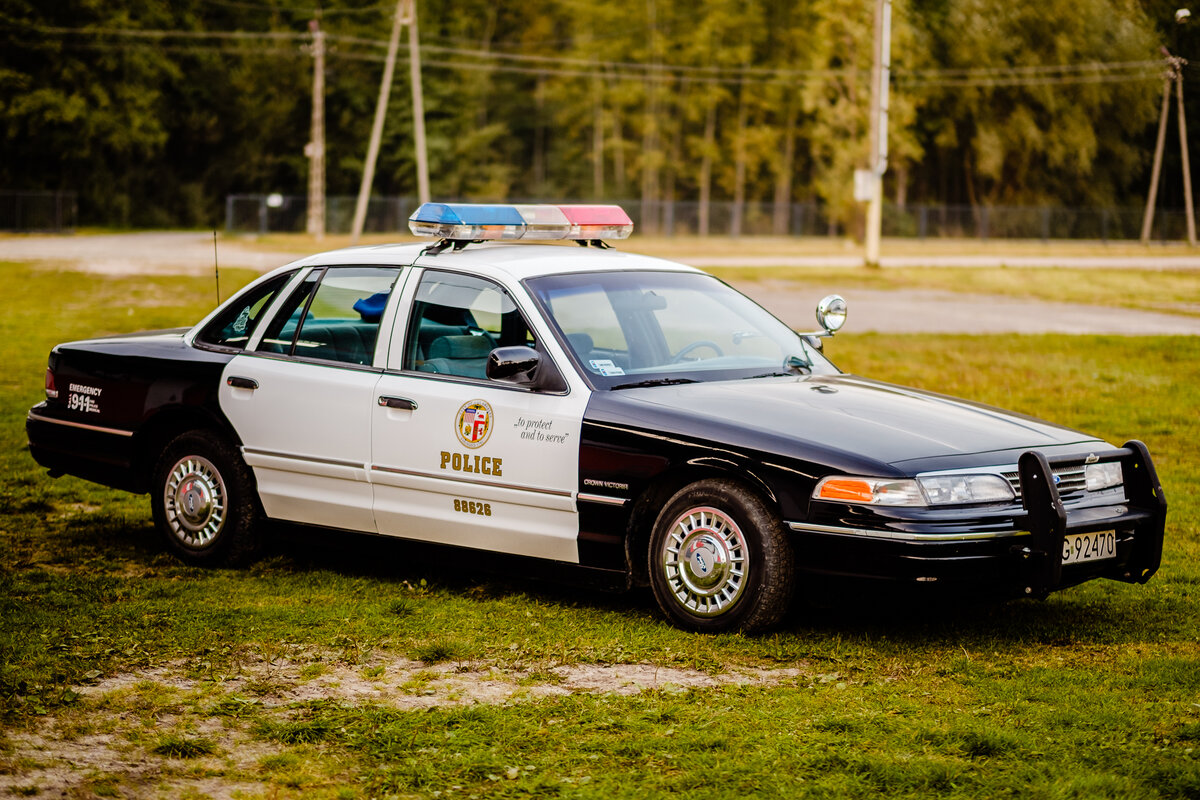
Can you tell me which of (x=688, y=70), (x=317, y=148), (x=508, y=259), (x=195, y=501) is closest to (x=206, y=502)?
(x=195, y=501)

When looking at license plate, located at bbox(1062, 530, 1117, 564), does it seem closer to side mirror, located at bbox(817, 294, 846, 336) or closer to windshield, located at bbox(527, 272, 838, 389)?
windshield, located at bbox(527, 272, 838, 389)

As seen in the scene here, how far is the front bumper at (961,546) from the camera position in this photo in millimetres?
5691

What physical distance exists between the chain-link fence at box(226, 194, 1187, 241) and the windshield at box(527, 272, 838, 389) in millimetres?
53301

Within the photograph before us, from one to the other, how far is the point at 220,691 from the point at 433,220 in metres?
2.72

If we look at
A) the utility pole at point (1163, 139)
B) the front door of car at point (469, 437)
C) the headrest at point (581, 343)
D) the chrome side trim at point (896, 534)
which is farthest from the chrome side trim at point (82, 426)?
the utility pole at point (1163, 139)

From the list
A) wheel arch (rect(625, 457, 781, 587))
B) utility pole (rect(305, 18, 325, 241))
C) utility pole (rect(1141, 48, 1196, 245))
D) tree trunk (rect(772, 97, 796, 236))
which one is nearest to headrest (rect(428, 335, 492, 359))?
wheel arch (rect(625, 457, 781, 587))

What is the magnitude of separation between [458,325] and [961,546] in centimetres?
259

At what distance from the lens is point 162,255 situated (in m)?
39.7

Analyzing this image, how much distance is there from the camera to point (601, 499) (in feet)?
20.9

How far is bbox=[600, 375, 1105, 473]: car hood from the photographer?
19.5 ft

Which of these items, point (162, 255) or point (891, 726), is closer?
point (891, 726)

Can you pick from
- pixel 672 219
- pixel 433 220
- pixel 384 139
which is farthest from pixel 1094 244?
pixel 433 220

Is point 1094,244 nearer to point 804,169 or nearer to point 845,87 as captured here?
point 845,87

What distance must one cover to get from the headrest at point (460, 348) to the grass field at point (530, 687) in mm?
913
